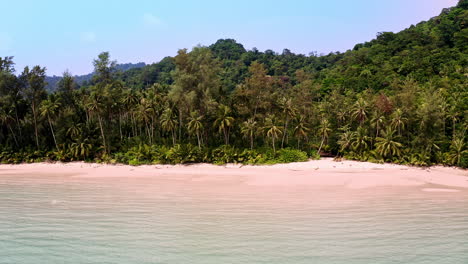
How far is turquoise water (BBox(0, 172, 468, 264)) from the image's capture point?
1155 cm

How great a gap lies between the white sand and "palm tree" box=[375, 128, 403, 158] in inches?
77.3

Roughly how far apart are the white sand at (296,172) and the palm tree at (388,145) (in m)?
1.96

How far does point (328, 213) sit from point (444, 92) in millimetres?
46281

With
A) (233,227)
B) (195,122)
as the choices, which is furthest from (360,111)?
(233,227)

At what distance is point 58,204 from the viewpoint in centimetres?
2038

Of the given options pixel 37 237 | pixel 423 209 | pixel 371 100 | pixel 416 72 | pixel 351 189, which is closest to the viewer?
pixel 37 237

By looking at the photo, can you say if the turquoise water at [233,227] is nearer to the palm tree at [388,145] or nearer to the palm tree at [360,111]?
the palm tree at [388,145]

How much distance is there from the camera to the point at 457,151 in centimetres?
4184

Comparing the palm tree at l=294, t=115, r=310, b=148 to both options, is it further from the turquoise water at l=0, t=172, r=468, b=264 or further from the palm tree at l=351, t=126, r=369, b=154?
the turquoise water at l=0, t=172, r=468, b=264

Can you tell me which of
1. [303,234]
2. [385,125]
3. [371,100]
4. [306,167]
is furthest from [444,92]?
[303,234]

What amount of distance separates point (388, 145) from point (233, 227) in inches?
1361

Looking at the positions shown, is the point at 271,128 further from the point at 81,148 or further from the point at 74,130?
the point at 74,130

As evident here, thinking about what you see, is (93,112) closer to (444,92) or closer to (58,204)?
(58,204)

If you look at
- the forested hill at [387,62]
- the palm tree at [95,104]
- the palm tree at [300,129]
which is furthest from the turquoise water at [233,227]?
the forested hill at [387,62]
